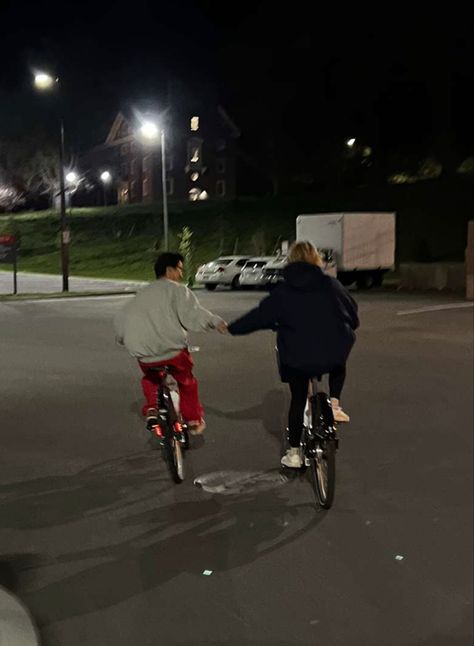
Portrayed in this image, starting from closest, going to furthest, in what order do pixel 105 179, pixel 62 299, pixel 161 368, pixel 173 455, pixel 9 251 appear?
pixel 173 455 < pixel 161 368 < pixel 62 299 < pixel 9 251 < pixel 105 179

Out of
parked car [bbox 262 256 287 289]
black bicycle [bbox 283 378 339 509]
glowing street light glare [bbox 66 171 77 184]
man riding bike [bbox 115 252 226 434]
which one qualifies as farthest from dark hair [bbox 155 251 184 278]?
glowing street light glare [bbox 66 171 77 184]

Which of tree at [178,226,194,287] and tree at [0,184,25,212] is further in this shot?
tree at [0,184,25,212]

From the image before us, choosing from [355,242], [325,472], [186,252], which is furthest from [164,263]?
[186,252]

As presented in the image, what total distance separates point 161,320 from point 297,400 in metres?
1.26

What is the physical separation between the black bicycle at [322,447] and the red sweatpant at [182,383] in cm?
118

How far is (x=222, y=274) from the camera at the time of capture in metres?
35.8

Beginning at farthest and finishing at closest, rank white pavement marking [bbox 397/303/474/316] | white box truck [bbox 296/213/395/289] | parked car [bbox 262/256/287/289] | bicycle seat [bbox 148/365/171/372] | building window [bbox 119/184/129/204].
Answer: building window [bbox 119/184/129/204], white box truck [bbox 296/213/395/289], parked car [bbox 262/256/287/289], white pavement marking [bbox 397/303/474/316], bicycle seat [bbox 148/365/171/372]

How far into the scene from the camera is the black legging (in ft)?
20.9

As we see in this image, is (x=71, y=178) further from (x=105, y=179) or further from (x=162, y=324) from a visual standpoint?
(x=162, y=324)

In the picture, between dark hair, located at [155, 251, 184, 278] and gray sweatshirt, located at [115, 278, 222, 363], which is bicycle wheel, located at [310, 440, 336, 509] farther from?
dark hair, located at [155, 251, 184, 278]

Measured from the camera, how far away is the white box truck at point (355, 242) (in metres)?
36.0

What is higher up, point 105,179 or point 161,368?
point 105,179

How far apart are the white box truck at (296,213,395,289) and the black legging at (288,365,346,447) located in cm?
2918

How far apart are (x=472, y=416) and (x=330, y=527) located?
4.14 meters
